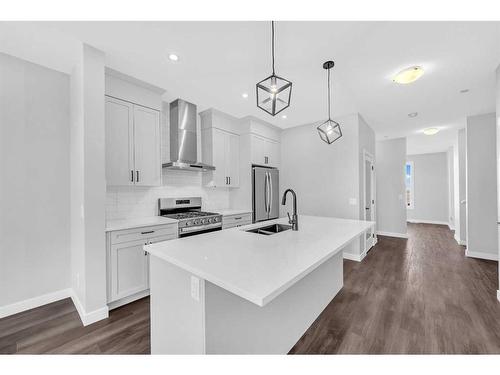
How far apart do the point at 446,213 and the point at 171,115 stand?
960cm

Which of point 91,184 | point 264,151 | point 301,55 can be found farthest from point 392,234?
point 91,184

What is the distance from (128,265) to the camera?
7.96 feet

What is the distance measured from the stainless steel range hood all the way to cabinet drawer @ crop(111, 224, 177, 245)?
3.30ft

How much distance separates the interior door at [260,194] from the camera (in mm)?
4297

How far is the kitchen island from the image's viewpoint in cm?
106

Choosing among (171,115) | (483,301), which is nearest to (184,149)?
(171,115)

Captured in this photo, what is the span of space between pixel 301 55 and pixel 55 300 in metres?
3.81

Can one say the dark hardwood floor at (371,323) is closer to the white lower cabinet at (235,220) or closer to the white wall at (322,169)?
the white wall at (322,169)

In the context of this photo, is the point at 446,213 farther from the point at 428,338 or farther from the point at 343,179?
the point at 428,338

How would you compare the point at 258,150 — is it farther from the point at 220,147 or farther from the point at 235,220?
the point at 235,220

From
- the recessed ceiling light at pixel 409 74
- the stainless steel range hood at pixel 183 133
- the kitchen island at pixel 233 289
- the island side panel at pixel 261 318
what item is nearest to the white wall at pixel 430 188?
the recessed ceiling light at pixel 409 74

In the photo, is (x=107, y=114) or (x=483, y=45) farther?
(x=107, y=114)

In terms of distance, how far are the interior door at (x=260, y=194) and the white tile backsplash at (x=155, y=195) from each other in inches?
26.3

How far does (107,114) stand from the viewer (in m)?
2.55
